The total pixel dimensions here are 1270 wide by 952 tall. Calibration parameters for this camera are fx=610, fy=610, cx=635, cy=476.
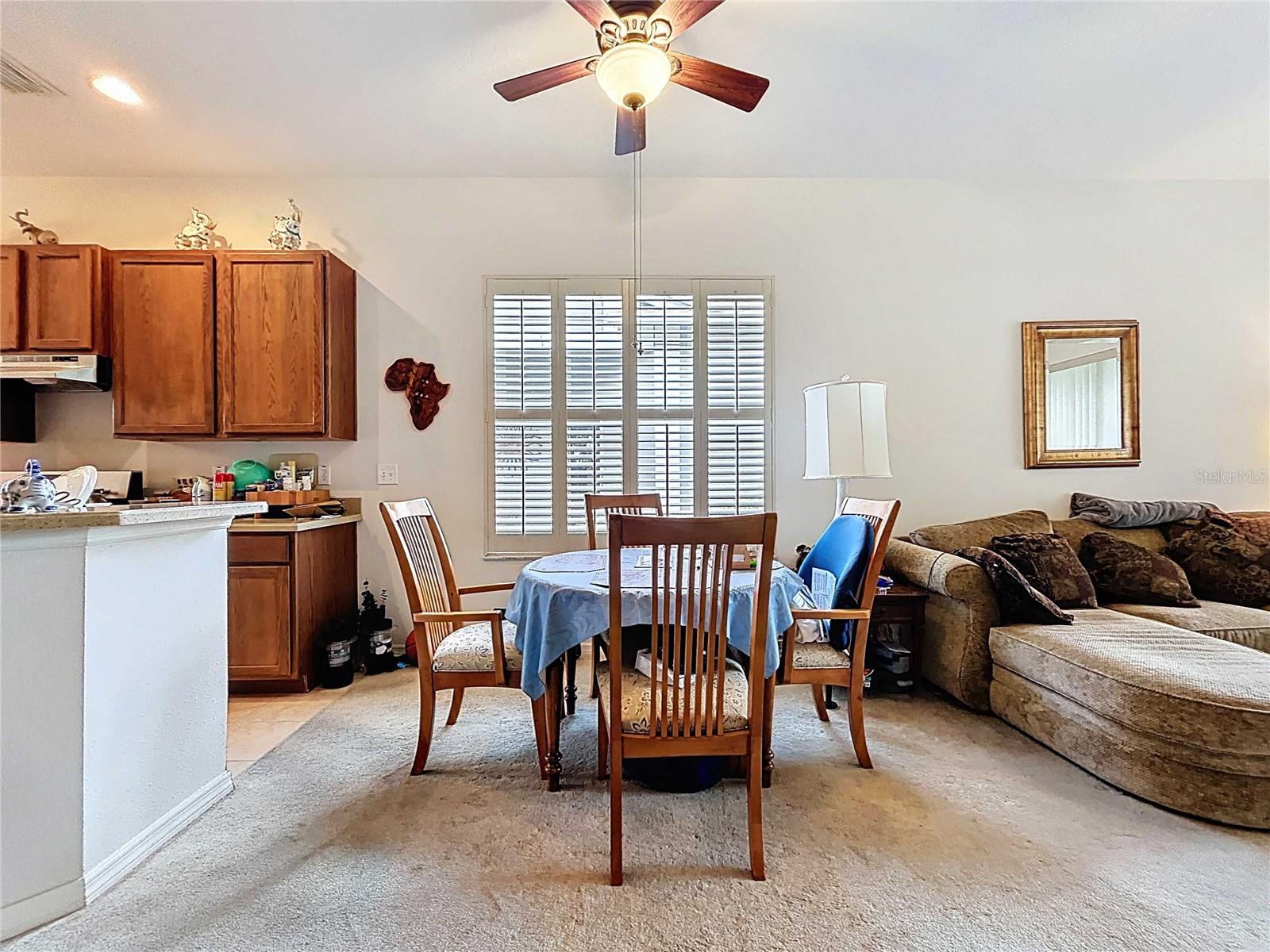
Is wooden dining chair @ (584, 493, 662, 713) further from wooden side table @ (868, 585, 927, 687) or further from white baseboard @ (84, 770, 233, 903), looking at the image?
white baseboard @ (84, 770, 233, 903)

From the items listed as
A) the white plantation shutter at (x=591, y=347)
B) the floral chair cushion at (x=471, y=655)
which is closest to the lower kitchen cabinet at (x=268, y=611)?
the floral chair cushion at (x=471, y=655)

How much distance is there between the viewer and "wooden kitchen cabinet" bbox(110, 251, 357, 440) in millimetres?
3334

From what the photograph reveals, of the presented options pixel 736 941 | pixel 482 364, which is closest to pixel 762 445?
pixel 482 364

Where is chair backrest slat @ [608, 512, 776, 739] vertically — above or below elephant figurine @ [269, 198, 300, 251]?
below

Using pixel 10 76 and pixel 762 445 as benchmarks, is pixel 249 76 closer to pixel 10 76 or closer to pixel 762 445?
pixel 10 76

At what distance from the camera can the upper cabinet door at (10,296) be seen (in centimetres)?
327

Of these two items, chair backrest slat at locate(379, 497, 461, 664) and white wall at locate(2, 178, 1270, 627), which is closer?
chair backrest slat at locate(379, 497, 461, 664)

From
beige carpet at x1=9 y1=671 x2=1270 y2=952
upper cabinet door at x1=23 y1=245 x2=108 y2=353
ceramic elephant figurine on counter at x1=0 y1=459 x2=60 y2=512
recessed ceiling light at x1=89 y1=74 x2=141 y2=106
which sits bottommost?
beige carpet at x1=9 y1=671 x2=1270 y2=952

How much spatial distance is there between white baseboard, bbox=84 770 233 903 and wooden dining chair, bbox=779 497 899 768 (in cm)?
197

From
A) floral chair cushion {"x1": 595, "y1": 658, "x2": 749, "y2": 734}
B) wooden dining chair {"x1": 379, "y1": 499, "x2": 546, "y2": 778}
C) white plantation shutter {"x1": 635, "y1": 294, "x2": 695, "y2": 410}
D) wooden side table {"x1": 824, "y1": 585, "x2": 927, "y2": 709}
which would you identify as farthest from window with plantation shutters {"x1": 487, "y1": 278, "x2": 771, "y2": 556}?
floral chair cushion {"x1": 595, "y1": 658, "x2": 749, "y2": 734}

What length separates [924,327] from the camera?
3.84 m

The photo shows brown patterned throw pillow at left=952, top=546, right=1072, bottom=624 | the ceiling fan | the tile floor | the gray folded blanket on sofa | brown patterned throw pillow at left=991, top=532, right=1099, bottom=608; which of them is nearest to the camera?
the ceiling fan

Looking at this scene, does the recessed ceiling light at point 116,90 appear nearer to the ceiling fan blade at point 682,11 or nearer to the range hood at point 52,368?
the range hood at point 52,368

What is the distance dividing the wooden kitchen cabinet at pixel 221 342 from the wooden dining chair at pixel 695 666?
258 cm
